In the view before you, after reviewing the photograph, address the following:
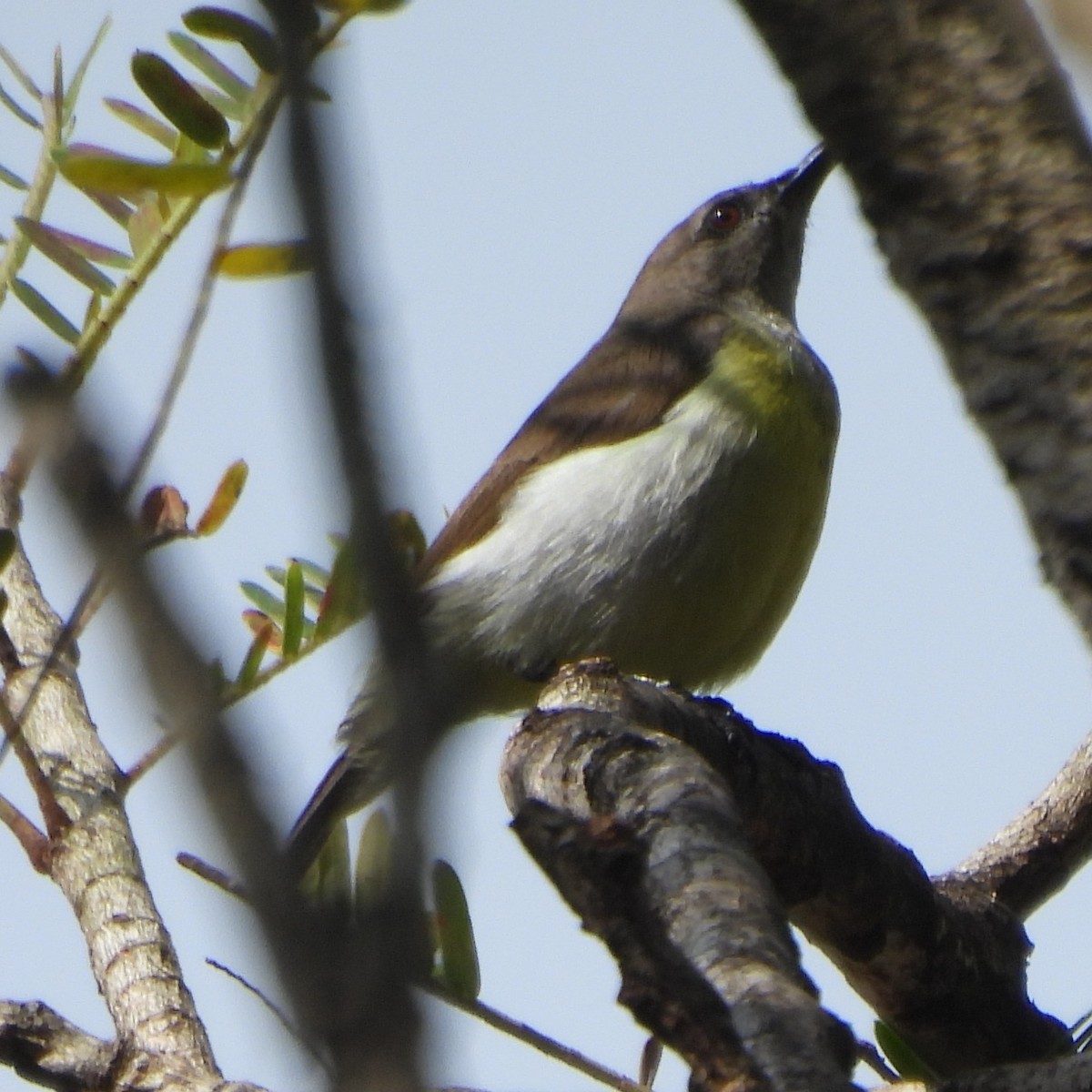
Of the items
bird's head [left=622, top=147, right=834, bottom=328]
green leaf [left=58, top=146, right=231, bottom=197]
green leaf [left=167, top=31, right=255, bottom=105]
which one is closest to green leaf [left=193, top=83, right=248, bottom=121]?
green leaf [left=167, top=31, right=255, bottom=105]

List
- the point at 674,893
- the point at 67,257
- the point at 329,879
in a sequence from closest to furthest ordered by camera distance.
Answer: the point at 329,879
the point at 674,893
the point at 67,257

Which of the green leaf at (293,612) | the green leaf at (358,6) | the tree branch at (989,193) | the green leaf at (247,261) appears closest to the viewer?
the tree branch at (989,193)

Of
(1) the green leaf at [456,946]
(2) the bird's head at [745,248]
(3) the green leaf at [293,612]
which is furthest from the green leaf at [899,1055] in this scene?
(2) the bird's head at [745,248]

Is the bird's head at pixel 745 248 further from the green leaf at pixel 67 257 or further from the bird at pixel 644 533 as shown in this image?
the green leaf at pixel 67 257

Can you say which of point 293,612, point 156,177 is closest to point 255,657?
point 293,612

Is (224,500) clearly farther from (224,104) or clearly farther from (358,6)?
(358,6)

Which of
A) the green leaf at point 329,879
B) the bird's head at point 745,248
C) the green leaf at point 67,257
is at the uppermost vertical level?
the bird's head at point 745,248
